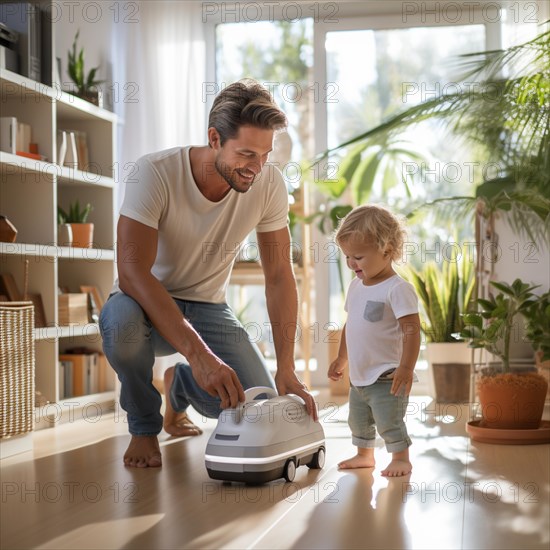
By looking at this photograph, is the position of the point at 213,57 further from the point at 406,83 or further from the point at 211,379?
the point at 211,379

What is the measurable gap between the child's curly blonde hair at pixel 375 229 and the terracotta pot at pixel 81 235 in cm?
157

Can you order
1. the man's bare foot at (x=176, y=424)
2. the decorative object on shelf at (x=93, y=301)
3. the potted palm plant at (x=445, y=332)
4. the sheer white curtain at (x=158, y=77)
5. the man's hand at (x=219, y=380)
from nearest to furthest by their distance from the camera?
the man's hand at (x=219, y=380) < the man's bare foot at (x=176, y=424) < the decorative object on shelf at (x=93, y=301) < the potted palm plant at (x=445, y=332) < the sheer white curtain at (x=158, y=77)

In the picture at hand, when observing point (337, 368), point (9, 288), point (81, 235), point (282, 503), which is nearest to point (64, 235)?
point (81, 235)

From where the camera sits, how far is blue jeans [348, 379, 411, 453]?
2221 millimetres

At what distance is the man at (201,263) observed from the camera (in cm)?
221

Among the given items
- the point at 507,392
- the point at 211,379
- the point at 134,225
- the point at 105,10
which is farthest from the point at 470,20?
the point at 211,379

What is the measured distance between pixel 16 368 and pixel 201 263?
0.63 metres

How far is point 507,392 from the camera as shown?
2.69 m

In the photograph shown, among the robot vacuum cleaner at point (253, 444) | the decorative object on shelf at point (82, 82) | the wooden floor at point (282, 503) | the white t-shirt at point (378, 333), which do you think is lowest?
the wooden floor at point (282, 503)

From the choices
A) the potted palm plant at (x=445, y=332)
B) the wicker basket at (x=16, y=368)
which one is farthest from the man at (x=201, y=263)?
the potted palm plant at (x=445, y=332)

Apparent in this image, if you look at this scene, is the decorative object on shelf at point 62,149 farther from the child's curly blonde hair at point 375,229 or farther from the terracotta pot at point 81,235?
the child's curly blonde hair at point 375,229

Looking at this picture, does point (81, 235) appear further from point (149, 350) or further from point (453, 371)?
point (453, 371)

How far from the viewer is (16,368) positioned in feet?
8.45

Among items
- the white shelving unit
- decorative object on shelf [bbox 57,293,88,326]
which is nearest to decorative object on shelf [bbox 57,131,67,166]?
the white shelving unit
